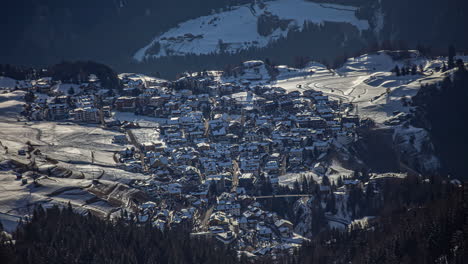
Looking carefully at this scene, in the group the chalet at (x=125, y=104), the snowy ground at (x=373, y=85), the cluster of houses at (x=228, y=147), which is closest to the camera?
the cluster of houses at (x=228, y=147)

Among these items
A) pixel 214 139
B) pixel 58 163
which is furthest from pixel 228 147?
pixel 58 163

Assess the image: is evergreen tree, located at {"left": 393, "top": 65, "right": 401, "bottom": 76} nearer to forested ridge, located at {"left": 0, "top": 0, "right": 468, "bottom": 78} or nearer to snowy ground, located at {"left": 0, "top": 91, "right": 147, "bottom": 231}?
forested ridge, located at {"left": 0, "top": 0, "right": 468, "bottom": 78}

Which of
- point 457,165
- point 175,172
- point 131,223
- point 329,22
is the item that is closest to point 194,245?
point 131,223

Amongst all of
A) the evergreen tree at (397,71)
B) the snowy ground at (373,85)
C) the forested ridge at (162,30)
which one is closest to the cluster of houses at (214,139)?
the snowy ground at (373,85)

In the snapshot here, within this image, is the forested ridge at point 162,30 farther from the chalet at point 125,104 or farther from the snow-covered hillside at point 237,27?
the chalet at point 125,104

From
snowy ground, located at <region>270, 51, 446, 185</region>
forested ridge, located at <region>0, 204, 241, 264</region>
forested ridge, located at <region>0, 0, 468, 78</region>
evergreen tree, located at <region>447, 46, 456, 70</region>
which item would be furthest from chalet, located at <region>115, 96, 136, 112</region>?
forested ridge, located at <region>0, 204, 241, 264</region>

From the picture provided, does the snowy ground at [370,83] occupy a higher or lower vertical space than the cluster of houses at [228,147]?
higher

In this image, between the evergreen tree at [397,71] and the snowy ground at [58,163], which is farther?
the evergreen tree at [397,71]

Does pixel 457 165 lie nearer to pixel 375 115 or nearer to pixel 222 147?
pixel 375 115
